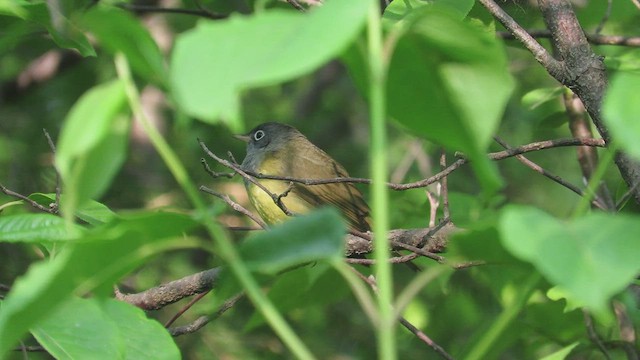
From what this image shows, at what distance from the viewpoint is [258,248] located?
107 centimetres

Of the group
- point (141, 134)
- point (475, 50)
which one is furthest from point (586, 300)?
point (141, 134)

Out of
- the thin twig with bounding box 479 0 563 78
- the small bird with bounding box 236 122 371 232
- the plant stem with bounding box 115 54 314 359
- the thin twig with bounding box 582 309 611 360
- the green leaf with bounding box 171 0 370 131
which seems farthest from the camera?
the small bird with bounding box 236 122 371 232

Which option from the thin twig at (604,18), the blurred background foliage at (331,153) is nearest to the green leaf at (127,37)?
the blurred background foliage at (331,153)

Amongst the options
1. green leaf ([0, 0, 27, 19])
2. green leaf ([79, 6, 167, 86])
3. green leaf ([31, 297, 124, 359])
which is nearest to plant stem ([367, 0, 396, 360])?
green leaf ([79, 6, 167, 86])

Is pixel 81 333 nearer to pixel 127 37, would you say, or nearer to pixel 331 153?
pixel 127 37

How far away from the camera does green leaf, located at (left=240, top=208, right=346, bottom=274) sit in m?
0.99

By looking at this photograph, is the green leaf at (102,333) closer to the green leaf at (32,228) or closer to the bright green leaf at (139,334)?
the bright green leaf at (139,334)

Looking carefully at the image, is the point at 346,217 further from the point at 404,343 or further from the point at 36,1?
the point at 36,1

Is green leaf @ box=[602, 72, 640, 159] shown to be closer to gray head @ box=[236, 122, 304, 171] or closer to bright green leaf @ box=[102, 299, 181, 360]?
bright green leaf @ box=[102, 299, 181, 360]

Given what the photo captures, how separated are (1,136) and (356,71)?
16.4 feet

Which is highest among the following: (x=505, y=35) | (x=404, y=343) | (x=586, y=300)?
(x=586, y=300)

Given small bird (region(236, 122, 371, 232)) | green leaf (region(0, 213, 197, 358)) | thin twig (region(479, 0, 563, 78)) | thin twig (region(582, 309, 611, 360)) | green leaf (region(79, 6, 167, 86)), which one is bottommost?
small bird (region(236, 122, 371, 232))

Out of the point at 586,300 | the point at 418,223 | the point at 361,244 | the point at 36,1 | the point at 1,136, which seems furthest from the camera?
the point at 1,136

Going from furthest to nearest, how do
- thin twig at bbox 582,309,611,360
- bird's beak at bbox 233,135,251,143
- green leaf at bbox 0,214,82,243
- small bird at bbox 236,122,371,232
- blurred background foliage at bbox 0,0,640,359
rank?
bird's beak at bbox 233,135,251,143 → small bird at bbox 236,122,371,232 → blurred background foliage at bbox 0,0,640,359 → thin twig at bbox 582,309,611,360 → green leaf at bbox 0,214,82,243
